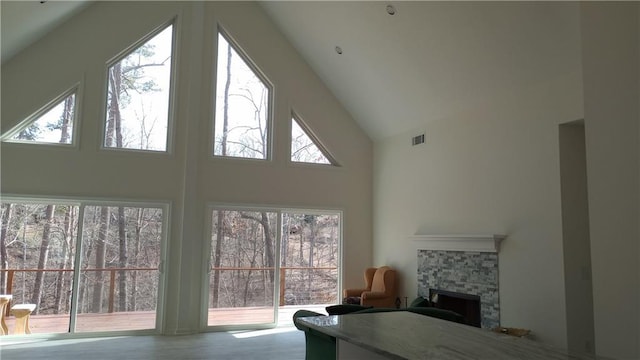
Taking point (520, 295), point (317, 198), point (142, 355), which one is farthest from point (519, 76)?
point (142, 355)

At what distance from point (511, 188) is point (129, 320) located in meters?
5.44

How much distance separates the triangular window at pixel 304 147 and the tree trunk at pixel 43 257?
3659 mm

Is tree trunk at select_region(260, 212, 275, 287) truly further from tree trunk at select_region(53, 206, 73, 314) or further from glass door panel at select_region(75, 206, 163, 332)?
tree trunk at select_region(53, 206, 73, 314)

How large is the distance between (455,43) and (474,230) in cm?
232

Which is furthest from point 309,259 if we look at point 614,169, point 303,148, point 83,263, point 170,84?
point 614,169

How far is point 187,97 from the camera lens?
25.1 feet

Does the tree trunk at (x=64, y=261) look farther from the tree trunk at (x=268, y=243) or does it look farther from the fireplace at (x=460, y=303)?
the fireplace at (x=460, y=303)

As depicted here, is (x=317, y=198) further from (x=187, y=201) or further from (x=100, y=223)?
(x=100, y=223)

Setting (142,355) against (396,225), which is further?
(396,225)

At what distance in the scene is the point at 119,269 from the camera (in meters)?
7.14

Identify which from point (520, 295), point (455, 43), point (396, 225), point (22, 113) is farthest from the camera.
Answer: point (396, 225)

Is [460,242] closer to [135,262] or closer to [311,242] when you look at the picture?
[311,242]

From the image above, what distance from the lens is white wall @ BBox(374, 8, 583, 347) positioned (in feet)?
17.0

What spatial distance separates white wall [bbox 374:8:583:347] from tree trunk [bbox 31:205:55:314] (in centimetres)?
514
